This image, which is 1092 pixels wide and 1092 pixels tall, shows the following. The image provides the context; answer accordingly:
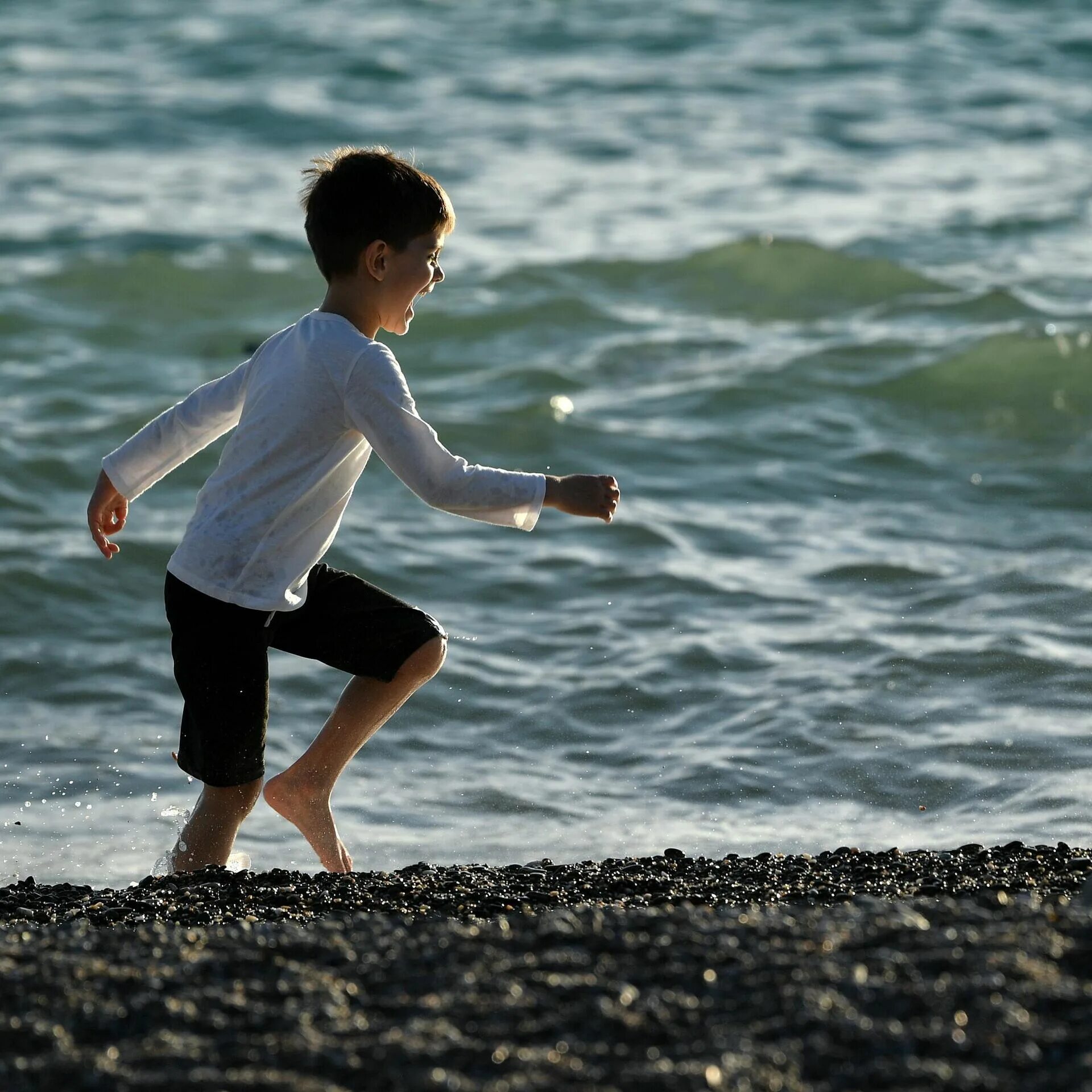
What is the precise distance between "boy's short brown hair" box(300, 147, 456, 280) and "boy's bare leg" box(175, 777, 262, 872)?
Answer: 120 centimetres

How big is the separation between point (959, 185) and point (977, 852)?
1027cm

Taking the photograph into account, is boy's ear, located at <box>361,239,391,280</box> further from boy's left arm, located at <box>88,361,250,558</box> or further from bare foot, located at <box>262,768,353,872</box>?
bare foot, located at <box>262,768,353,872</box>

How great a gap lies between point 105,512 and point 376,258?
926 millimetres

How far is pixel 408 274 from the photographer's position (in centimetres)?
374

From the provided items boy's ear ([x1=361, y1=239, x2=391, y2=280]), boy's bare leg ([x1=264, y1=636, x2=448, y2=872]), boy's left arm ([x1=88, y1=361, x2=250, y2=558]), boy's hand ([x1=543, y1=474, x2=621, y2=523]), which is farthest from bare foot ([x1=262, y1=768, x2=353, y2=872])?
boy's ear ([x1=361, y1=239, x2=391, y2=280])

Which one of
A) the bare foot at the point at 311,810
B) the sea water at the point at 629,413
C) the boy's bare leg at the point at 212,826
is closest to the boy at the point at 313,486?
the boy's bare leg at the point at 212,826

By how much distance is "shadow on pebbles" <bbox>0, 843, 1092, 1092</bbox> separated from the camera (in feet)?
7.47

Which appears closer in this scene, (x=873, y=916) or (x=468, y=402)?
(x=873, y=916)

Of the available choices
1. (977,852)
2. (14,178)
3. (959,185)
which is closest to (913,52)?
(959,185)

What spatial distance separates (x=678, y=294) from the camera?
426 inches

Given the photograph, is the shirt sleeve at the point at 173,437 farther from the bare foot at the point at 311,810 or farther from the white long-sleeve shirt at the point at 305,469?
the bare foot at the point at 311,810

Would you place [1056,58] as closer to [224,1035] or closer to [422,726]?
[422,726]

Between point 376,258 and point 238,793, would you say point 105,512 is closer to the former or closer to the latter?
point 238,793

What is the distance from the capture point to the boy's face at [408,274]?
3.73 m
